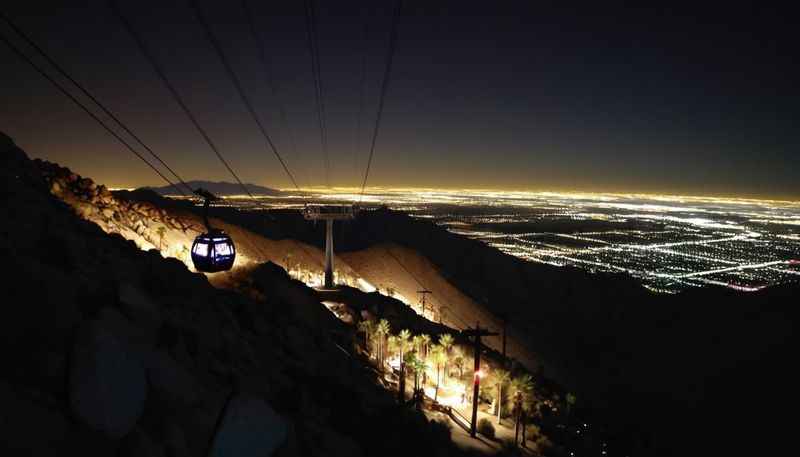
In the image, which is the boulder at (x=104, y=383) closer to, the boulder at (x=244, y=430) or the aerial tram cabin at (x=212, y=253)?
the boulder at (x=244, y=430)

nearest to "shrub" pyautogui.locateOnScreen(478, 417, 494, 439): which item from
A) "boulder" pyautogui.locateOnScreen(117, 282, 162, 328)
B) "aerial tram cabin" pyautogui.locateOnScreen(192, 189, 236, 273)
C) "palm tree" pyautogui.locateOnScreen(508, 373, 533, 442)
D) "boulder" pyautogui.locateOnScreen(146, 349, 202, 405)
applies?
"palm tree" pyautogui.locateOnScreen(508, 373, 533, 442)

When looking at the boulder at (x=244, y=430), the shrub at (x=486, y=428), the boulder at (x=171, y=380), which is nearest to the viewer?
the boulder at (x=244, y=430)

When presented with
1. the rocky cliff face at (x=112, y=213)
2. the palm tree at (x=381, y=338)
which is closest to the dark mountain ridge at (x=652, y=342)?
the palm tree at (x=381, y=338)

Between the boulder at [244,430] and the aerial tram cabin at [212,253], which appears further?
the aerial tram cabin at [212,253]

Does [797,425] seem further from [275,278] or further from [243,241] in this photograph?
[243,241]

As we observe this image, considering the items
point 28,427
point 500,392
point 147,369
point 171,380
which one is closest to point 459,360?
point 500,392

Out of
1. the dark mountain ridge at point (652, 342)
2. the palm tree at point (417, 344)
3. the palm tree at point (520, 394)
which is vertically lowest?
the dark mountain ridge at point (652, 342)

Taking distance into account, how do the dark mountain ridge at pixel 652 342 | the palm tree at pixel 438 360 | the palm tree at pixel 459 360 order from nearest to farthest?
the palm tree at pixel 438 360 < the palm tree at pixel 459 360 < the dark mountain ridge at pixel 652 342
